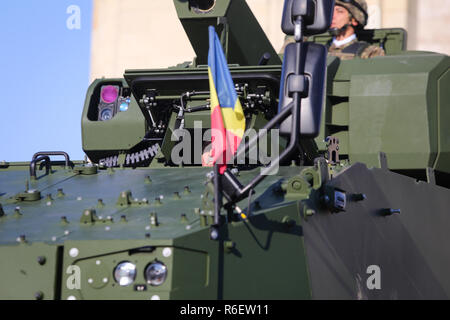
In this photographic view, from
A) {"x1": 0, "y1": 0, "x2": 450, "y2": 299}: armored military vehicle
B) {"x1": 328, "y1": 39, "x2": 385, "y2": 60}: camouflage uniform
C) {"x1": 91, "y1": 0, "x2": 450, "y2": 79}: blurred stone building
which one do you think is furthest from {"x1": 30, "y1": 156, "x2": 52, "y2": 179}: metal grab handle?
{"x1": 91, "y1": 0, "x2": 450, "y2": 79}: blurred stone building

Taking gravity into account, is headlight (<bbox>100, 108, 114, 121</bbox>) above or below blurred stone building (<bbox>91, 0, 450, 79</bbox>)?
below

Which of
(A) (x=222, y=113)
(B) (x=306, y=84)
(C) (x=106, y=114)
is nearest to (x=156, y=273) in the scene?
(A) (x=222, y=113)

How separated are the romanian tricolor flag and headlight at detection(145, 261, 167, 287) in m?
0.80

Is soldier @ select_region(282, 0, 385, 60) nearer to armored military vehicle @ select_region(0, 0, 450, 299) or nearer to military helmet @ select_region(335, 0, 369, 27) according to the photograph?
military helmet @ select_region(335, 0, 369, 27)

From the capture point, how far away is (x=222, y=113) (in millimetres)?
5496

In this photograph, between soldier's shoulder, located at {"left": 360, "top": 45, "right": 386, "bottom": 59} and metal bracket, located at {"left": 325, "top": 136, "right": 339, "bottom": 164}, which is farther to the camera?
soldier's shoulder, located at {"left": 360, "top": 45, "right": 386, "bottom": 59}

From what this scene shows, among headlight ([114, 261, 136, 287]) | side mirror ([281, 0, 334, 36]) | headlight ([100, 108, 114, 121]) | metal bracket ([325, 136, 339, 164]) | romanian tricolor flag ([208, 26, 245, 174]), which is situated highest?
side mirror ([281, 0, 334, 36])

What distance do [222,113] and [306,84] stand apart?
55 centimetres

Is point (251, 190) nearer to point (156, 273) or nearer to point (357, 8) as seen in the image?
point (156, 273)

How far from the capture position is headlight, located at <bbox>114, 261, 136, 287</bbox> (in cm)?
479

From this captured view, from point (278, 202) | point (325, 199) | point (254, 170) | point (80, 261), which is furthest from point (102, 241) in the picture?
point (254, 170)

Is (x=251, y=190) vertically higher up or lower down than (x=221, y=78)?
lower down

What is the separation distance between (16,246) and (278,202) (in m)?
1.52

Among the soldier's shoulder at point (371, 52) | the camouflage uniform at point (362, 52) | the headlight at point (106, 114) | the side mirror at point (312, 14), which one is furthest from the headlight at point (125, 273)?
the soldier's shoulder at point (371, 52)
